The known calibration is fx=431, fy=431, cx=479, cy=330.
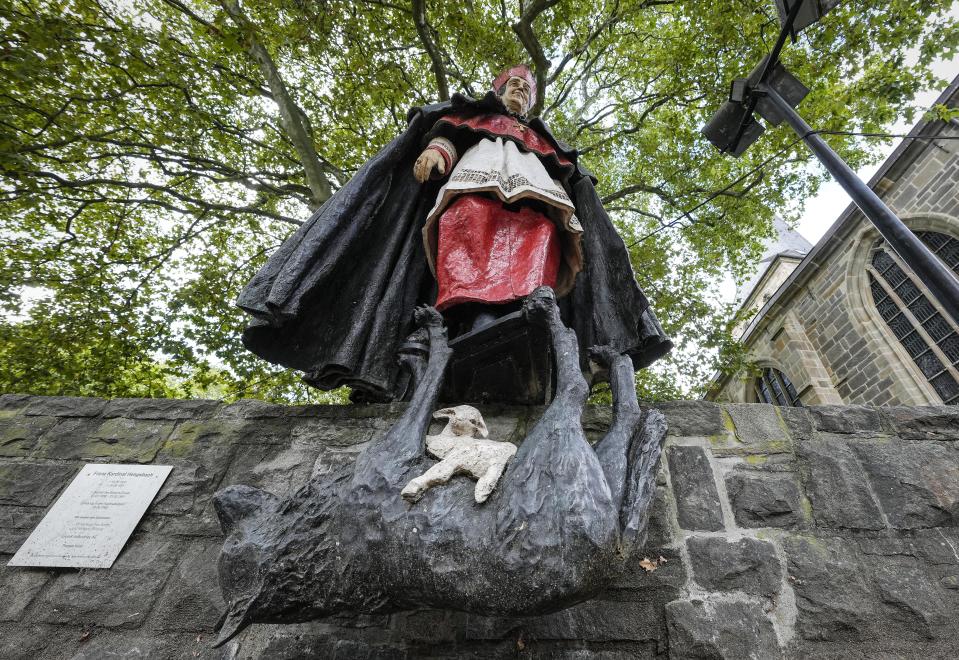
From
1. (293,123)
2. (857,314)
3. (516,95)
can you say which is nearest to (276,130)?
(293,123)

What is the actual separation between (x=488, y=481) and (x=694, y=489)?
1168 mm

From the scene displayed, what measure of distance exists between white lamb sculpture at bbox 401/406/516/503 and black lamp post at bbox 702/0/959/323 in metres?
2.01

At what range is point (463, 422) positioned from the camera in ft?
4.67

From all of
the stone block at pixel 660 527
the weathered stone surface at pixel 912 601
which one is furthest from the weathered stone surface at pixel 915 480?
the stone block at pixel 660 527

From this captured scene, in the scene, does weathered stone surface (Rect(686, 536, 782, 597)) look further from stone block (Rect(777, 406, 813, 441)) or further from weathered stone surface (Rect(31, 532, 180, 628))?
weathered stone surface (Rect(31, 532, 180, 628))

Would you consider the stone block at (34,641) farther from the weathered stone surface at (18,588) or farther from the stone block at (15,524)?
the stone block at (15,524)

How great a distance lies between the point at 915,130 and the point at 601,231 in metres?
10.2

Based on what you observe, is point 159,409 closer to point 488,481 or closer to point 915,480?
point 488,481

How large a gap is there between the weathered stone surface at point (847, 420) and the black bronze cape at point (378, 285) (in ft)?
2.38

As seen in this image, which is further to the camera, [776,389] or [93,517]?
[776,389]

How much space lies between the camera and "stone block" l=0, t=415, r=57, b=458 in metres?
2.08

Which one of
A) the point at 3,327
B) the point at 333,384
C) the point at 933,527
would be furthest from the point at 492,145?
the point at 3,327

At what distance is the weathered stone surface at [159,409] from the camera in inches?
86.0

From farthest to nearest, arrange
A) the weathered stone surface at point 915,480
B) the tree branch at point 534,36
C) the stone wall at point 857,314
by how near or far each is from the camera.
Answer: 1. the stone wall at point 857,314
2. the tree branch at point 534,36
3. the weathered stone surface at point 915,480
